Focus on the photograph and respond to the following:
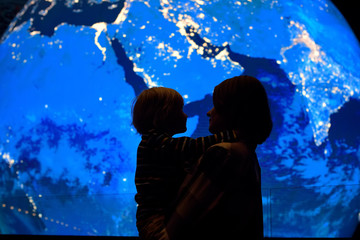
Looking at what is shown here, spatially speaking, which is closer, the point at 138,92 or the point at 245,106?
the point at 245,106

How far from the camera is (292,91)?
2.15 meters

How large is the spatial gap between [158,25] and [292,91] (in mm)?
1041

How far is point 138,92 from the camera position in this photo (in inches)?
84.2

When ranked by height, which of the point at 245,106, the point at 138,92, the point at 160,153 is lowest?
the point at 138,92

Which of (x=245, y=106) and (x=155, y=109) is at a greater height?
(x=245, y=106)

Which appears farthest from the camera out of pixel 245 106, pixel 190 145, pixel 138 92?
pixel 138 92

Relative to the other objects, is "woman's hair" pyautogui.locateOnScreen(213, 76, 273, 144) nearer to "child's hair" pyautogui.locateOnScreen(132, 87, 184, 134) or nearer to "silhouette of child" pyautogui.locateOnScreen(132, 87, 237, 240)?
"silhouette of child" pyautogui.locateOnScreen(132, 87, 237, 240)

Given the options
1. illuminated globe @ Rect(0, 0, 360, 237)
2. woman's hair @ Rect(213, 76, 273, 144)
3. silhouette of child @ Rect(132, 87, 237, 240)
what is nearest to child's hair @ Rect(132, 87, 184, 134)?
silhouette of child @ Rect(132, 87, 237, 240)

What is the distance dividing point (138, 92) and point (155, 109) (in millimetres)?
1151

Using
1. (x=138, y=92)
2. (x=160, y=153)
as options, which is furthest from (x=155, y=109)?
(x=138, y=92)

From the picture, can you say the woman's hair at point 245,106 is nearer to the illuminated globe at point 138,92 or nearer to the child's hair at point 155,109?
the child's hair at point 155,109

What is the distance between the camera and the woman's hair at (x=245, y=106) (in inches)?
32.3

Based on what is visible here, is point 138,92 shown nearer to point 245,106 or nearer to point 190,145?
point 190,145

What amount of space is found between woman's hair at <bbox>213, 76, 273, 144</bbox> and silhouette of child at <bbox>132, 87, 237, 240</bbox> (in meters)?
0.04
